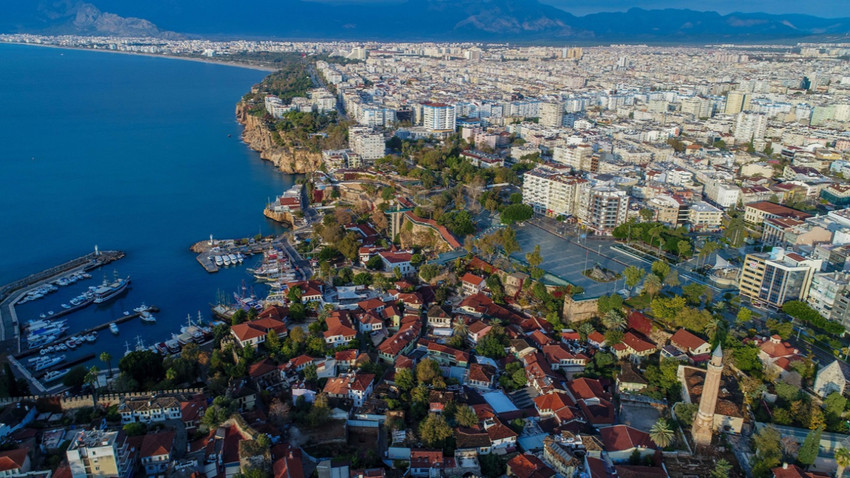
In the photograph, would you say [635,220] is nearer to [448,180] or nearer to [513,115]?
[448,180]

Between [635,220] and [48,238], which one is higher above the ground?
[635,220]

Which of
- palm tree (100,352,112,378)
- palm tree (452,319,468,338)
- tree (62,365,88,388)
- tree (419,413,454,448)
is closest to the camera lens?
tree (419,413,454,448)

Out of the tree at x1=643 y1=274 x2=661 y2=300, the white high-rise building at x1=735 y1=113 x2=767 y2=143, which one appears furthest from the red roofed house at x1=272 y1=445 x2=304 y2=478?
the white high-rise building at x1=735 y1=113 x2=767 y2=143

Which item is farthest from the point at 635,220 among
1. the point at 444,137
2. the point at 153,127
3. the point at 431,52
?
the point at 431,52

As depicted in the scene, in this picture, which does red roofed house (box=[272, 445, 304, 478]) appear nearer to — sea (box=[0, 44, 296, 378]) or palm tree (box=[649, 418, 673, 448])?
palm tree (box=[649, 418, 673, 448])

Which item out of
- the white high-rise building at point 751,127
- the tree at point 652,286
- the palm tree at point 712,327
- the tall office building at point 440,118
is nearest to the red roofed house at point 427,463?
the palm tree at point 712,327

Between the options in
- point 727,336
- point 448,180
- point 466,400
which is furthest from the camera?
point 448,180
